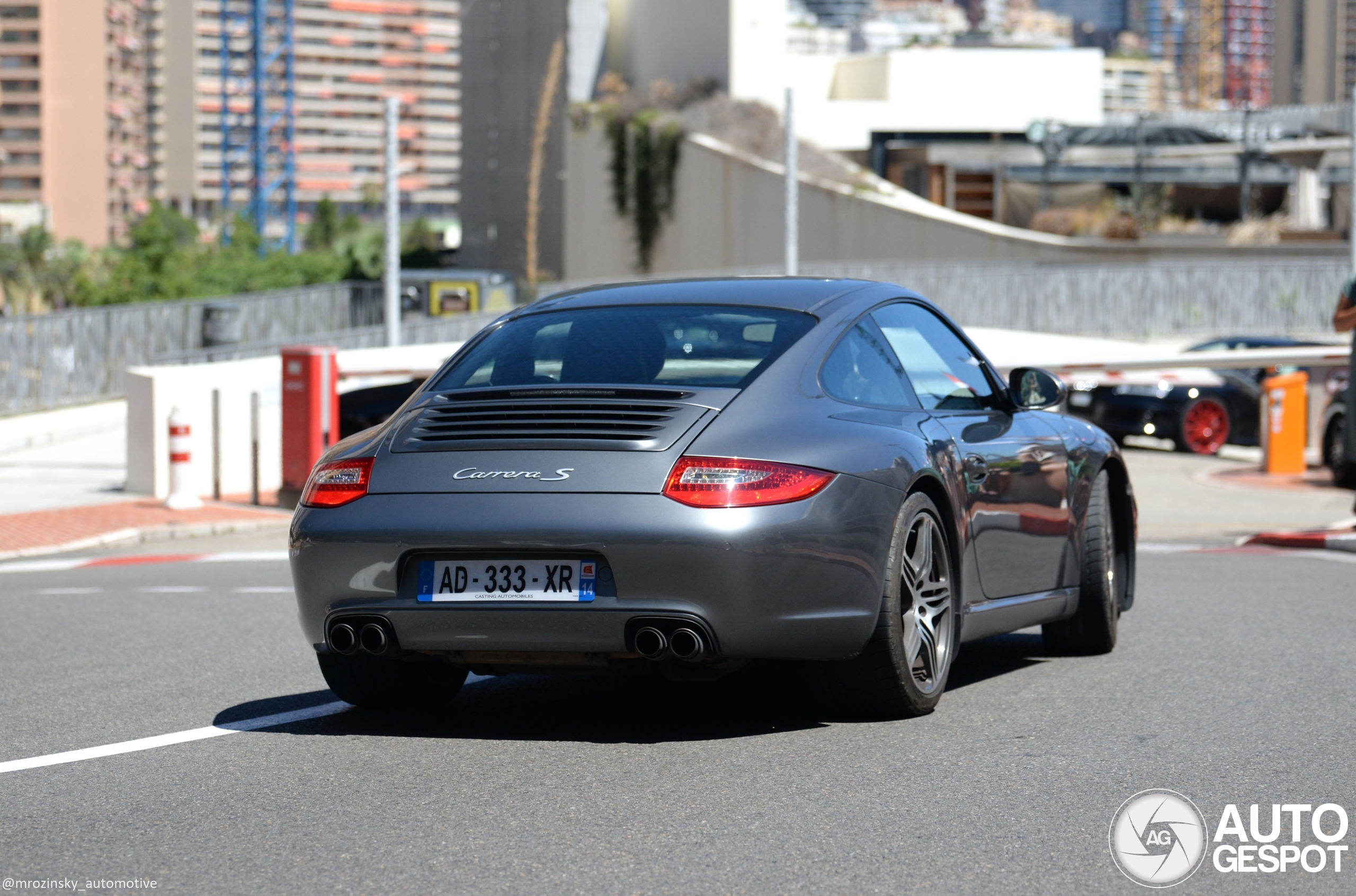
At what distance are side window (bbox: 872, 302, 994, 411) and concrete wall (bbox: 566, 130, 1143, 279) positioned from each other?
113ft

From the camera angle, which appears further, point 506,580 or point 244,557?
point 244,557

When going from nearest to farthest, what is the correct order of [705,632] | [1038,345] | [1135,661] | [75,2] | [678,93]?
[705,632] < [1135,661] < [1038,345] < [678,93] < [75,2]

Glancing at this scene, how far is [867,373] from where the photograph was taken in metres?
6.03

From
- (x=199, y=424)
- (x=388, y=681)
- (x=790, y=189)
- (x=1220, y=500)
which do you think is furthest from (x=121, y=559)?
(x=790, y=189)

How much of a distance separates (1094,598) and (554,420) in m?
2.83

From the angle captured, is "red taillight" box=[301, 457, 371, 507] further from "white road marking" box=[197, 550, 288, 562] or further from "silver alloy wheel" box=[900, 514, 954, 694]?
"white road marking" box=[197, 550, 288, 562]

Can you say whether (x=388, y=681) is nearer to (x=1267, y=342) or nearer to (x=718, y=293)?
(x=718, y=293)

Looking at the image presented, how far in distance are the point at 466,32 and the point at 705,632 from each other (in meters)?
71.2

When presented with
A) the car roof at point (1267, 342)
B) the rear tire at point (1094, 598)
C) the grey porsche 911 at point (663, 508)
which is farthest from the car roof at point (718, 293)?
the car roof at point (1267, 342)

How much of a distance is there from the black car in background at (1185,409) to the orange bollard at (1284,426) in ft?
8.07

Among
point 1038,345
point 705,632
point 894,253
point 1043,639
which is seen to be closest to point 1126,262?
point 894,253

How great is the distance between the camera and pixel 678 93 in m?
58.9

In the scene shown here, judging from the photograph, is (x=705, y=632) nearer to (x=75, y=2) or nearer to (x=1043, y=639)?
(x=1043, y=639)

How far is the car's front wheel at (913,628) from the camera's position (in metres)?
5.57
